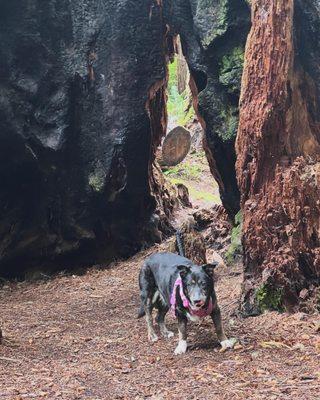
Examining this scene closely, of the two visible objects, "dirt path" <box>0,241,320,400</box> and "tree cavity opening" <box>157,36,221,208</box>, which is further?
"tree cavity opening" <box>157,36,221,208</box>

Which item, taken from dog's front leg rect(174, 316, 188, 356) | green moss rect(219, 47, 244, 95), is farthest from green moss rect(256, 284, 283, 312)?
green moss rect(219, 47, 244, 95)

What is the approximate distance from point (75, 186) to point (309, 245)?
6.96 m

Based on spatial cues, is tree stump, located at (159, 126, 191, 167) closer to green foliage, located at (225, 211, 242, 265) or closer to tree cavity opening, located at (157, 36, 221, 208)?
tree cavity opening, located at (157, 36, 221, 208)

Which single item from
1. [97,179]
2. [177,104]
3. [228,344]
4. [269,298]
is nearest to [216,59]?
[97,179]

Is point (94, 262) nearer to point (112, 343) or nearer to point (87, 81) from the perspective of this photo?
point (87, 81)

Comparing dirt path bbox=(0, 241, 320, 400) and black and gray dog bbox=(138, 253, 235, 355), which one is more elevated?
black and gray dog bbox=(138, 253, 235, 355)

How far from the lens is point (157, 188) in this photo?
47.3 ft

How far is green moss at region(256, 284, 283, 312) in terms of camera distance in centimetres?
655

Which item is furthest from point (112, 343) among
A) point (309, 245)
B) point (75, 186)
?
point (75, 186)

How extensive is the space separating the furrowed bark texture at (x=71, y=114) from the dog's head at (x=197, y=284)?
6272 mm

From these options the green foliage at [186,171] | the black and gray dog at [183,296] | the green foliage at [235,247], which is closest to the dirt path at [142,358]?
the black and gray dog at [183,296]

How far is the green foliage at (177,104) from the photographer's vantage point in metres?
24.7

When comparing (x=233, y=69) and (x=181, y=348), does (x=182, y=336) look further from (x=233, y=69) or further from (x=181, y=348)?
(x=233, y=69)

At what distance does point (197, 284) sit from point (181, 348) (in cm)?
83
